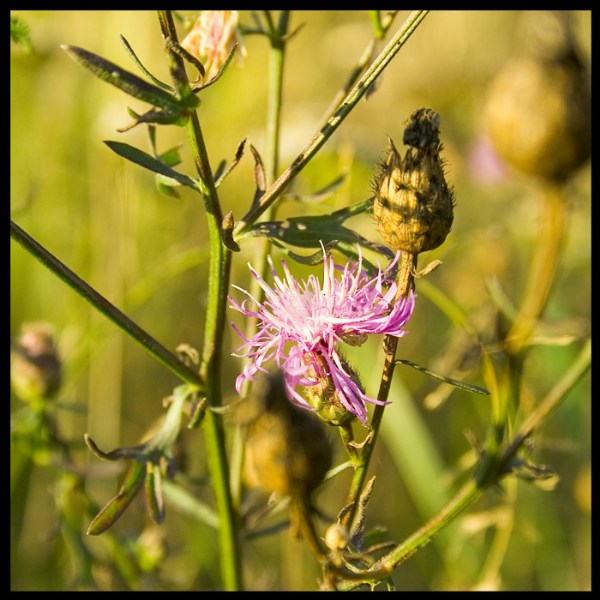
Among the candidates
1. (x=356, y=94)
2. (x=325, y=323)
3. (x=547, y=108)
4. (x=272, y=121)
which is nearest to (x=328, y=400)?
(x=325, y=323)

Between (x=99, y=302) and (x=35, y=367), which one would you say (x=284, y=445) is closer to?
(x=99, y=302)

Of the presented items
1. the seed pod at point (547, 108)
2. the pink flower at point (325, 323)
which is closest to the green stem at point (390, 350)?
the pink flower at point (325, 323)

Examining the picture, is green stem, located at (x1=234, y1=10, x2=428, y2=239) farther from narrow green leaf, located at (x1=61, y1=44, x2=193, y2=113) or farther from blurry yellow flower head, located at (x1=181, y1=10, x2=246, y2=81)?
blurry yellow flower head, located at (x1=181, y1=10, x2=246, y2=81)

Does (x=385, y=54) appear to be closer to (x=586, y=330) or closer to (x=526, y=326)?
(x=526, y=326)

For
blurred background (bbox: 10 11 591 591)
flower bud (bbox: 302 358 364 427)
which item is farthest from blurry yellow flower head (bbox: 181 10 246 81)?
blurred background (bbox: 10 11 591 591)

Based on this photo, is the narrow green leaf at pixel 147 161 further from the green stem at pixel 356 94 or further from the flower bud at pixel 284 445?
the flower bud at pixel 284 445

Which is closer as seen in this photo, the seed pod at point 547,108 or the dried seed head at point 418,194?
the dried seed head at point 418,194
